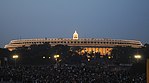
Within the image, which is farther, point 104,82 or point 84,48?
point 84,48

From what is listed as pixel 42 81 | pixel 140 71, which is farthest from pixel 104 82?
pixel 140 71

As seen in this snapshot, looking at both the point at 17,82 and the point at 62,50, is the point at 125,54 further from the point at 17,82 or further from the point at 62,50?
the point at 17,82

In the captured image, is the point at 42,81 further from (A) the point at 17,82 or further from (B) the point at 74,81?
(A) the point at 17,82

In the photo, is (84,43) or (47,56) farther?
(84,43)

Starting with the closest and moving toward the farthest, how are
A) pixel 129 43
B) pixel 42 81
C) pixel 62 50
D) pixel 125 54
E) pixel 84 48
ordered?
pixel 42 81 → pixel 125 54 → pixel 62 50 → pixel 84 48 → pixel 129 43

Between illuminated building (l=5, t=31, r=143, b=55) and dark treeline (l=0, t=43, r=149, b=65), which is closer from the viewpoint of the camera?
dark treeline (l=0, t=43, r=149, b=65)

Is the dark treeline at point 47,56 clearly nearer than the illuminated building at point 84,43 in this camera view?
Yes

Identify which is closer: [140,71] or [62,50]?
[140,71]

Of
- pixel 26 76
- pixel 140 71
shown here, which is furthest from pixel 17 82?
pixel 140 71

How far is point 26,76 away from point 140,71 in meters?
14.0

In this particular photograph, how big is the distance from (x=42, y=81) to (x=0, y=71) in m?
12.8

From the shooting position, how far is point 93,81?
93.8 ft

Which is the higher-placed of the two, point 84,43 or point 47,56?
point 84,43

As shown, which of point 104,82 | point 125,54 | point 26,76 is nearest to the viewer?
point 104,82
